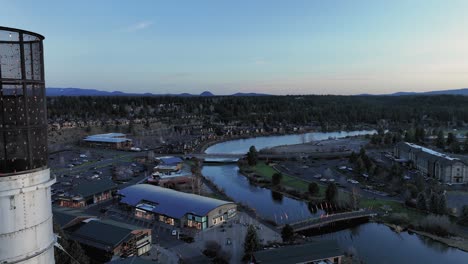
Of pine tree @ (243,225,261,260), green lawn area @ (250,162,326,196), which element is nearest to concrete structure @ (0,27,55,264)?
pine tree @ (243,225,261,260)

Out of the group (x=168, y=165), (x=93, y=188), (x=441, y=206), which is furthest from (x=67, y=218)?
(x=441, y=206)

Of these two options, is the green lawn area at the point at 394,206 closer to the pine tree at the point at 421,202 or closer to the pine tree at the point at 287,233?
the pine tree at the point at 421,202

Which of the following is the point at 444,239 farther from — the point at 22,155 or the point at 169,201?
the point at 22,155

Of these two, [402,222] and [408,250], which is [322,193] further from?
[408,250]

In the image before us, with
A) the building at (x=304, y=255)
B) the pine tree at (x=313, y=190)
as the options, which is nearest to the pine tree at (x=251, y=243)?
the building at (x=304, y=255)

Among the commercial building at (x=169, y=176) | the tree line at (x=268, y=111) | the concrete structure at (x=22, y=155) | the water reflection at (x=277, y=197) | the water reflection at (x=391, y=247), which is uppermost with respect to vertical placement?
the concrete structure at (x=22, y=155)

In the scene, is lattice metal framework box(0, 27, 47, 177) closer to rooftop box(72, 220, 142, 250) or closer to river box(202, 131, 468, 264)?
rooftop box(72, 220, 142, 250)
